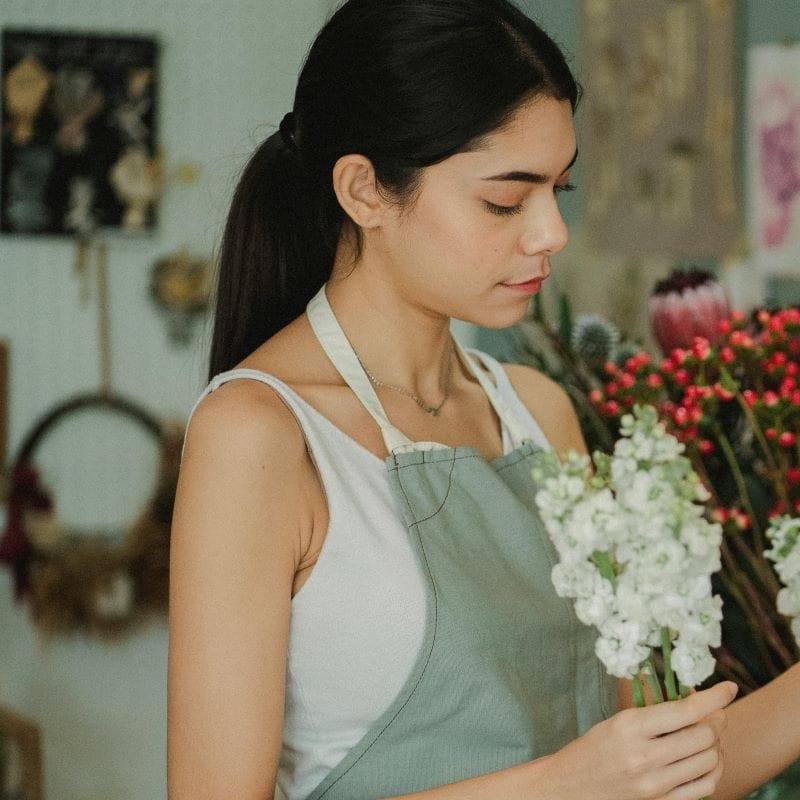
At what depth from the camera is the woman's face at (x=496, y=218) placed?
3.74ft

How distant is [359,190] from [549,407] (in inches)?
16.3

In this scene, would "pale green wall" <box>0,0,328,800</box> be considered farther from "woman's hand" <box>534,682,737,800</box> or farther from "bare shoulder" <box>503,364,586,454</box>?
"woman's hand" <box>534,682,737,800</box>

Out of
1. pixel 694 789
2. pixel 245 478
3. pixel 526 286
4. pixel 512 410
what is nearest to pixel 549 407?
pixel 512 410

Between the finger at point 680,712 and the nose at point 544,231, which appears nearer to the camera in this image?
the finger at point 680,712

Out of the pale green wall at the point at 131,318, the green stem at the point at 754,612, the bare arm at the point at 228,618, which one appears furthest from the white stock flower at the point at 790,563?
the pale green wall at the point at 131,318

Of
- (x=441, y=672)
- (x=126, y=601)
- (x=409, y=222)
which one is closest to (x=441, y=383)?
(x=409, y=222)

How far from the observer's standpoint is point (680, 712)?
0.88 m

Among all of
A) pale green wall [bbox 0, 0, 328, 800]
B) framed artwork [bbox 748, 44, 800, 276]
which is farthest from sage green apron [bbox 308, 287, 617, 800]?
pale green wall [bbox 0, 0, 328, 800]

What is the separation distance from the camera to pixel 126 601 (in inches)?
135

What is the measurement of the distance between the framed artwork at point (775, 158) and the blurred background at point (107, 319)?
1.53 meters

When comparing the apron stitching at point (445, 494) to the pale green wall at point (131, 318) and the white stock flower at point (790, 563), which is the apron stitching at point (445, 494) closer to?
the white stock flower at point (790, 563)

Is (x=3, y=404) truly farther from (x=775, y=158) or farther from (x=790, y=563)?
(x=790, y=563)

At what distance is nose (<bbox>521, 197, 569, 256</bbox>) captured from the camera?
45.6 inches

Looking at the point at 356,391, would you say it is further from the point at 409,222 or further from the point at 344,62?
the point at 344,62
